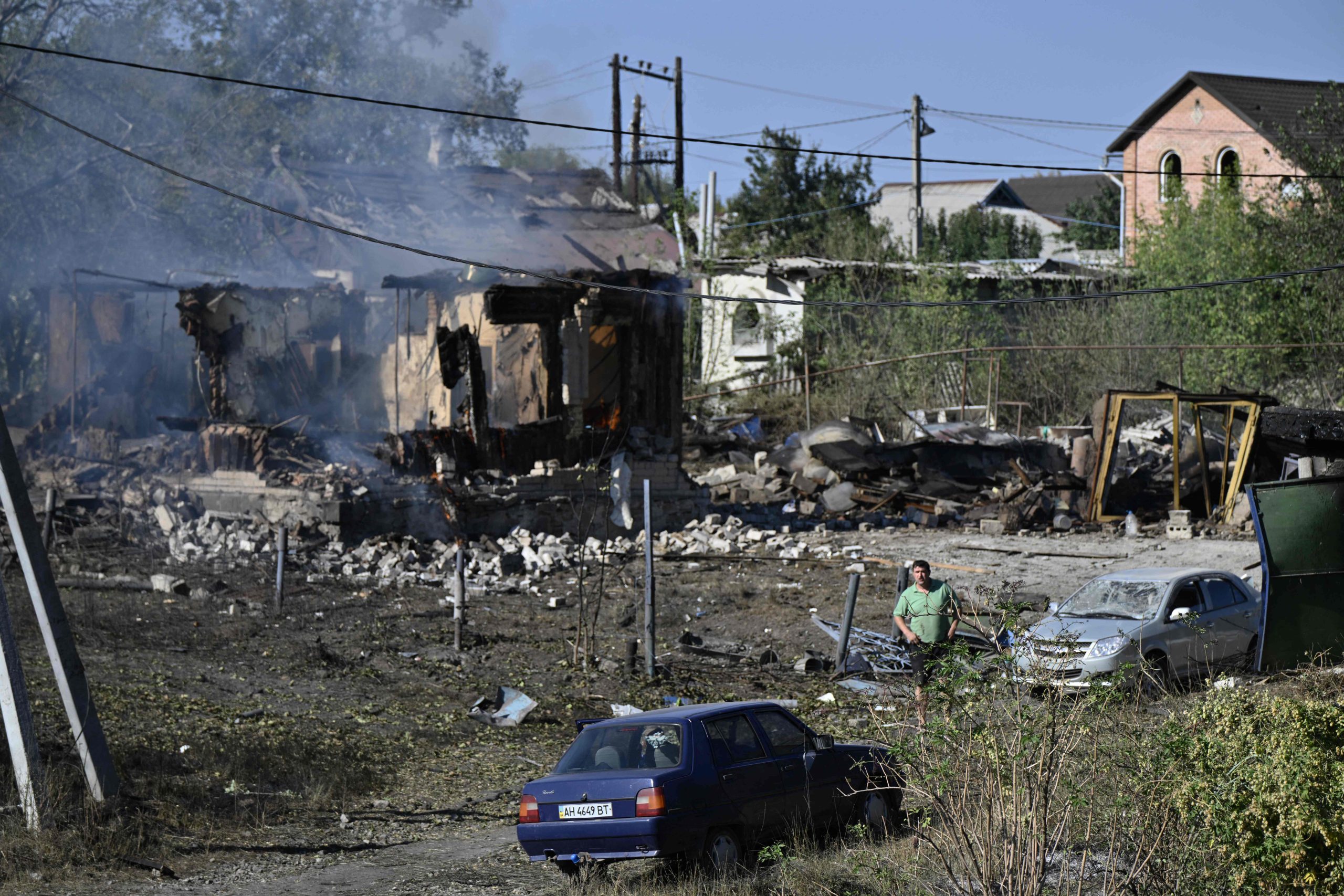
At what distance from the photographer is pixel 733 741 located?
7707 millimetres

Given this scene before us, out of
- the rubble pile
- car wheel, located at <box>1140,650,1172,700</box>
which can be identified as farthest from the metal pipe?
car wheel, located at <box>1140,650,1172,700</box>

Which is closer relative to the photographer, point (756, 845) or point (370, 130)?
point (756, 845)

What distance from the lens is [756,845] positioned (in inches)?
296

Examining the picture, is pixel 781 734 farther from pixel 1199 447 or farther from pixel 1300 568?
pixel 1199 447

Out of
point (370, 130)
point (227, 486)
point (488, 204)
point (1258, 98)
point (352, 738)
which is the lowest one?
point (352, 738)

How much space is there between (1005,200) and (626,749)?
6550 centimetres

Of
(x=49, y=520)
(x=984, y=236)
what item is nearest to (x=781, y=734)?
(x=49, y=520)

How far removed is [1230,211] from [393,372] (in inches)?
911

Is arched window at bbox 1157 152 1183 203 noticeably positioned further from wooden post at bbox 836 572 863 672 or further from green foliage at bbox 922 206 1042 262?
wooden post at bbox 836 572 863 672

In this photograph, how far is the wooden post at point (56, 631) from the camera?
A: 26.3 feet

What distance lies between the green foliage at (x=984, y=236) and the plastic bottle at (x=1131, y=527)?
34.1m

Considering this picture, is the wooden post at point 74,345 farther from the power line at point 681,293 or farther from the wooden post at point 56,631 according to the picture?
the wooden post at point 56,631

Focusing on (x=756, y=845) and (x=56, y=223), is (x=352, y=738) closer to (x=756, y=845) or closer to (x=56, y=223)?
(x=756, y=845)

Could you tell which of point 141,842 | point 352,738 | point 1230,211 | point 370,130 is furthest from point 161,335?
point 1230,211
